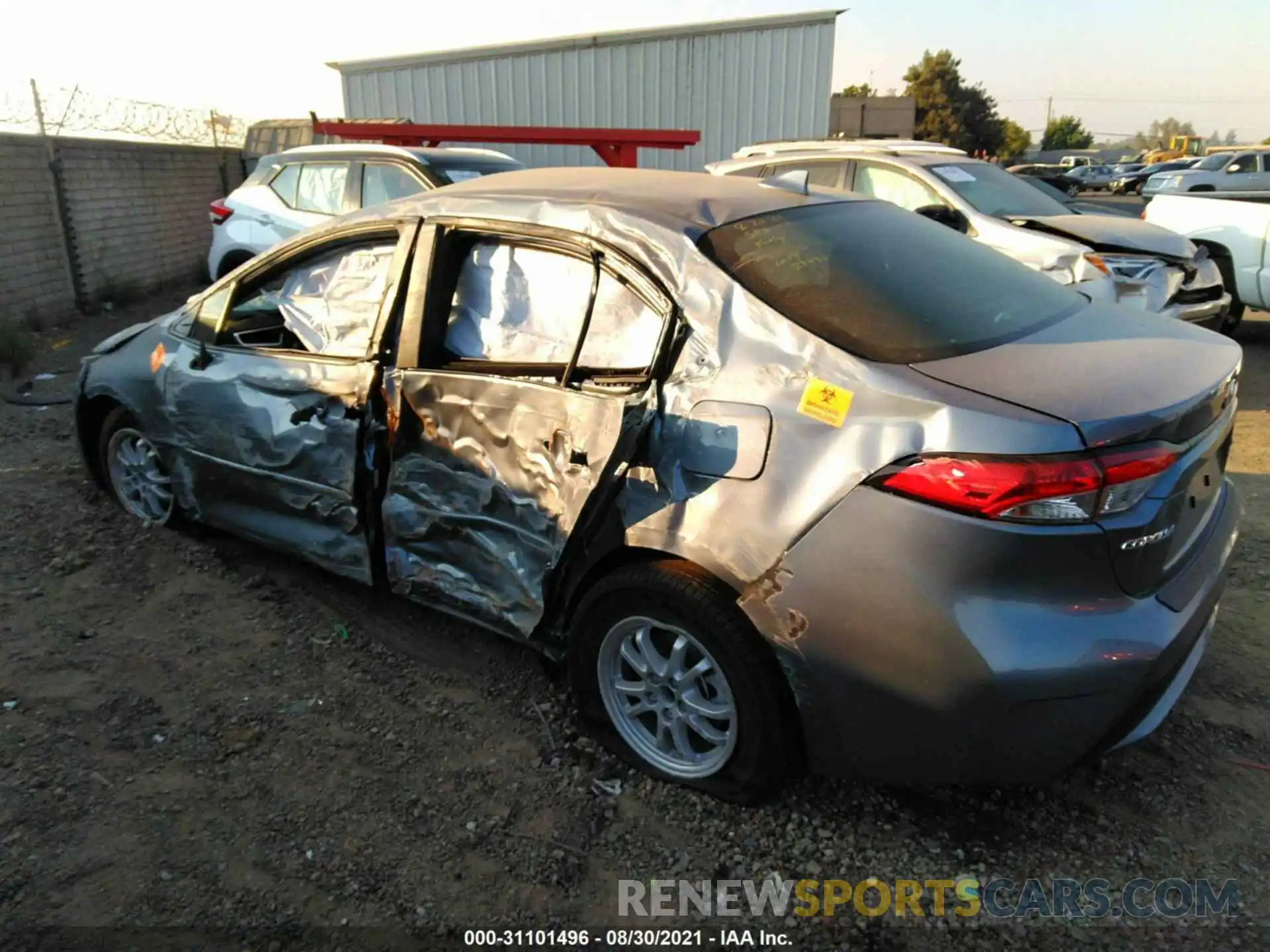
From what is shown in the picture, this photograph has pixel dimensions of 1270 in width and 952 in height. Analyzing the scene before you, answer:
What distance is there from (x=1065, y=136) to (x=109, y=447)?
310 ft

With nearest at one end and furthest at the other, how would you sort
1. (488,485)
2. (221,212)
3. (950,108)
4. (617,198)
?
(617,198)
(488,485)
(221,212)
(950,108)

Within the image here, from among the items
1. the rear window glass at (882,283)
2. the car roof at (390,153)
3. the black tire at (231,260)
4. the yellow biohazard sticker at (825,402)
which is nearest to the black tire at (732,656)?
the yellow biohazard sticker at (825,402)

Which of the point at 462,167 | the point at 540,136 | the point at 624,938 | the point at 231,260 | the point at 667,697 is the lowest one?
the point at 624,938

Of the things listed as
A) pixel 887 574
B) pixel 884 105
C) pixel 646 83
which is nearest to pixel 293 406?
pixel 887 574

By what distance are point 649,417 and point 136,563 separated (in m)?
2.86

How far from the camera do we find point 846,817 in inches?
104

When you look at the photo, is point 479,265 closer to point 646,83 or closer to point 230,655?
point 230,655

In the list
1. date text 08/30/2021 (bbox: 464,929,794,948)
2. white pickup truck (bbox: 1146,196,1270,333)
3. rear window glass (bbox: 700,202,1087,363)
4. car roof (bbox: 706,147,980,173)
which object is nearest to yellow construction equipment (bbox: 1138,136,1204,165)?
white pickup truck (bbox: 1146,196,1270,333)

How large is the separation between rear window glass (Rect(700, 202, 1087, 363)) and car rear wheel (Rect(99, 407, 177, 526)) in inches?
116

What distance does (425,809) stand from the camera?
105 inches

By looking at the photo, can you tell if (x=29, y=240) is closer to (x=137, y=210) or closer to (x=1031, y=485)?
(x=137, y=210)

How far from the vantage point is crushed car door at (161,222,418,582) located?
10.8 feet

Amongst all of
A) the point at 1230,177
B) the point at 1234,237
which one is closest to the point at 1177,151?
the point at 1230,177

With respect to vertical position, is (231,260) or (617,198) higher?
(617,198)
